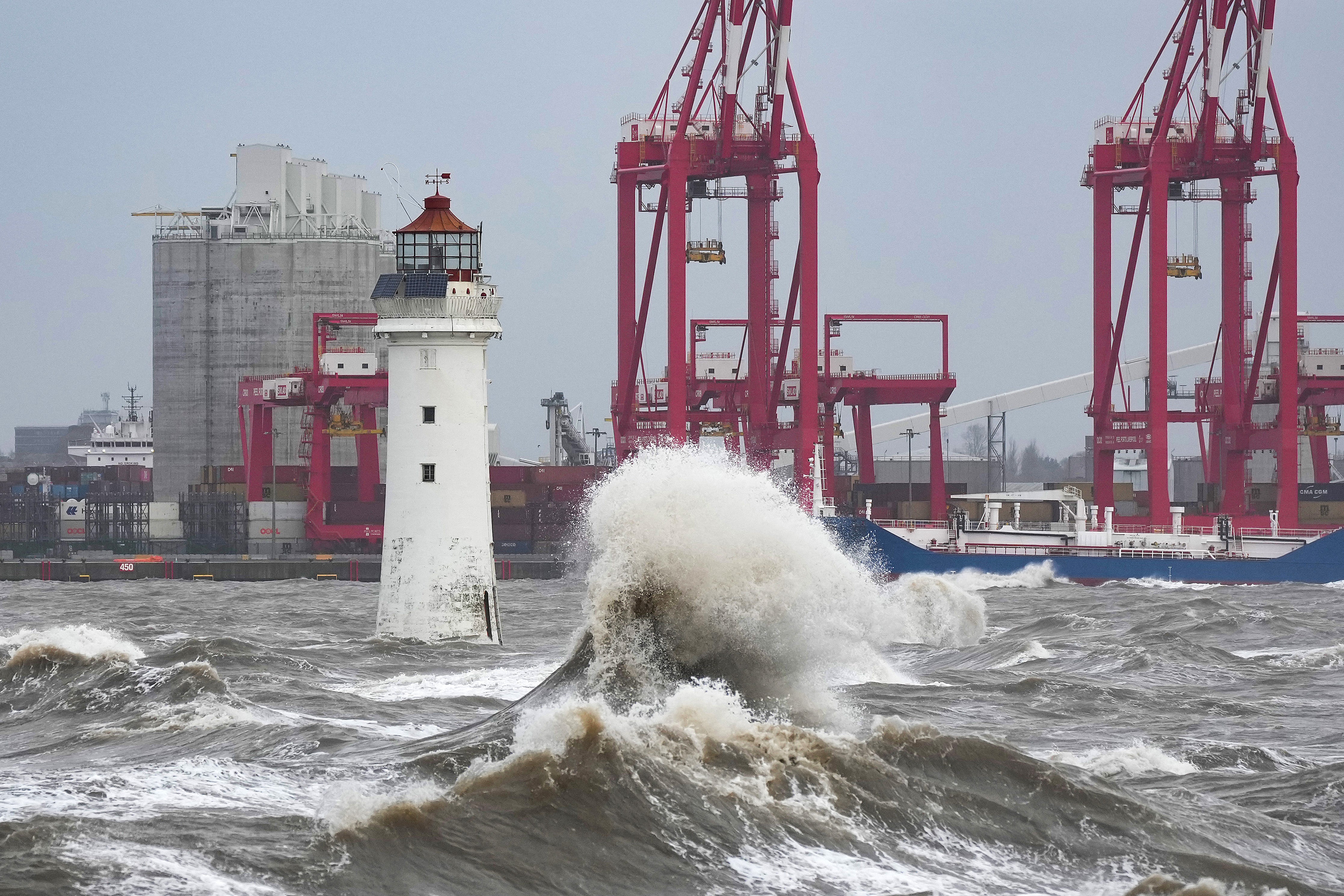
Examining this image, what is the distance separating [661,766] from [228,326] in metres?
96.7

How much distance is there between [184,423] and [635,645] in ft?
310

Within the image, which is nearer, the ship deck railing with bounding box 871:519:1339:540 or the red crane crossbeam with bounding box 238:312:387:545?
the ship deck railing with bounding box 871:519:1339:540

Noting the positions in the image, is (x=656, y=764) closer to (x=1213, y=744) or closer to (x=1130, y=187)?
(x=1213, y=744)

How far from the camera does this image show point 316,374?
7500 centimetres

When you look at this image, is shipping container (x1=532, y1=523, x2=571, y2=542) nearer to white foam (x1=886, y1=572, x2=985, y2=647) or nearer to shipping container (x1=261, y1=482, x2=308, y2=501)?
shipping container (x1=261, y1=482, x2=308, y2=501)

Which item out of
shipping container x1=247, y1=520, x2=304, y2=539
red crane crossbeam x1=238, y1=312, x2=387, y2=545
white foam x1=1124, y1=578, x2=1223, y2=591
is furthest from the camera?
shipping container x1=247, y1=520, x2=304, y2=539

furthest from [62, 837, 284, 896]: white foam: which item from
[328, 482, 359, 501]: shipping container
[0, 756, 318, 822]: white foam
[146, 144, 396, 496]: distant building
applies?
[146, 144, 396, 496]: distant building

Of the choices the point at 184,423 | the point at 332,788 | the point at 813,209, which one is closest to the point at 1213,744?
the point at 332,788

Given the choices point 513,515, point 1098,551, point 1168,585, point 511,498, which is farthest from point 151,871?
point 511,498

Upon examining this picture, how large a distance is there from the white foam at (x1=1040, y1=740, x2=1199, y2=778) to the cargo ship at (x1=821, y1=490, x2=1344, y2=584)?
45229 mm

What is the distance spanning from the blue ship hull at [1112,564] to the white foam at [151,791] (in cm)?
4842

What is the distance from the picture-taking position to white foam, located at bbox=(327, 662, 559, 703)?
70.5 ft

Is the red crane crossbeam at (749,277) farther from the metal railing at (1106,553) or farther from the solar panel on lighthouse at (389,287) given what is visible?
the solar panel on lighthouse at (389,287)

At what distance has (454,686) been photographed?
2252 cm
